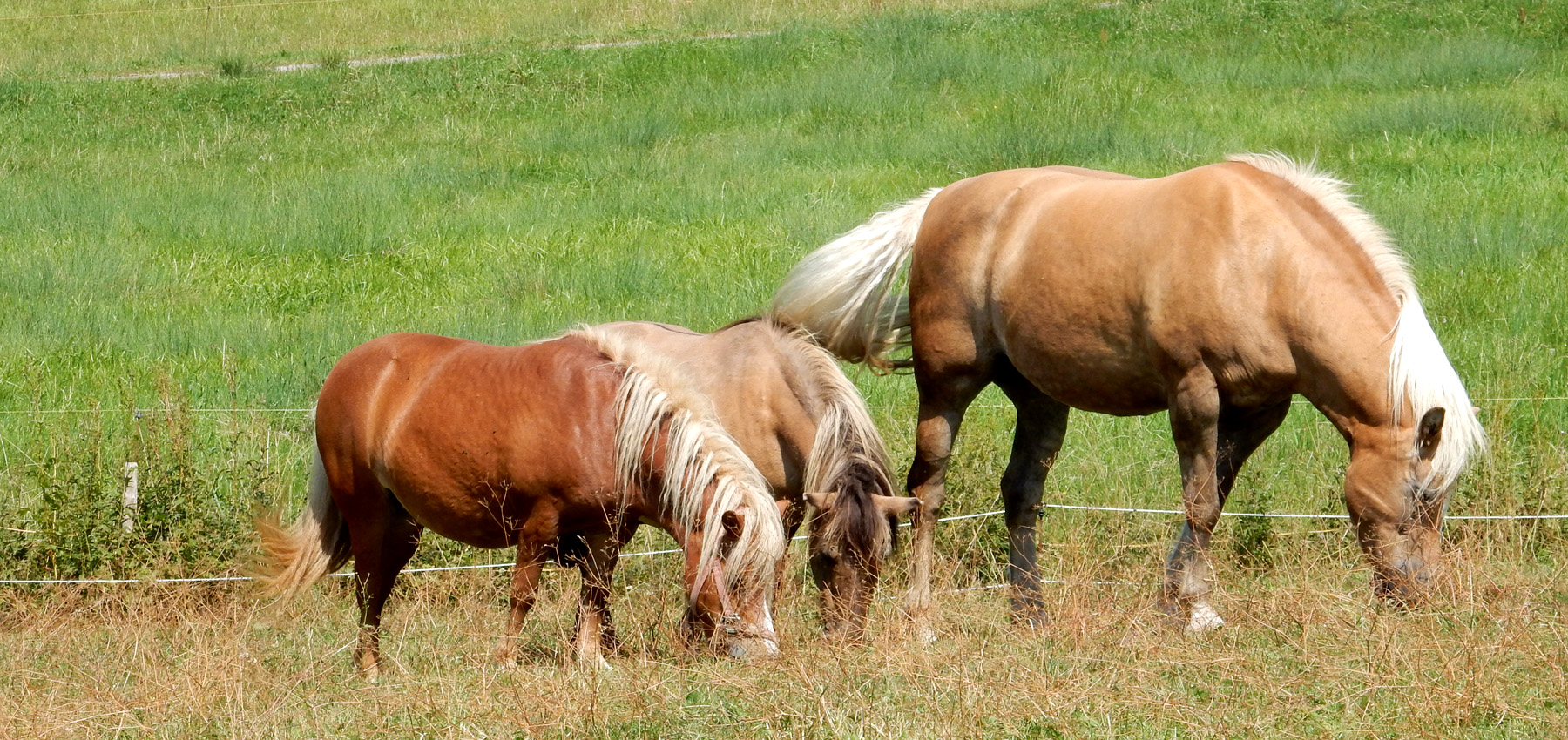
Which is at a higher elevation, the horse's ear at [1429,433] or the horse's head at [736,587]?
the horse's ear at [1429,433]

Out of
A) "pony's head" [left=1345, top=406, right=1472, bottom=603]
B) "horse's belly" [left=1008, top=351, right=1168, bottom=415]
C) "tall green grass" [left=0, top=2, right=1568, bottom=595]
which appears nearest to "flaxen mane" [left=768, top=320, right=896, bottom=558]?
"horse's belly" [left=1008, top=351, right=1168, bottom=415]

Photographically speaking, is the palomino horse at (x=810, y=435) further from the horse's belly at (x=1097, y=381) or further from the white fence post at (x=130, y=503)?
the white fence post at (x=130, y=503)

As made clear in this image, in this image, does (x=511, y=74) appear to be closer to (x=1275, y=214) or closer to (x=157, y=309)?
(x=157, y=309)

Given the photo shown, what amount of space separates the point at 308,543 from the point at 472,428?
108 centimetres

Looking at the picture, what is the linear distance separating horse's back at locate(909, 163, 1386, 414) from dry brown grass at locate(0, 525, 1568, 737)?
2.56ft

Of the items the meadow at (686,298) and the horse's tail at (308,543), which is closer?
the meadow at (686,298)

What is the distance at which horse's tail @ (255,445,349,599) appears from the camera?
19.2 ft

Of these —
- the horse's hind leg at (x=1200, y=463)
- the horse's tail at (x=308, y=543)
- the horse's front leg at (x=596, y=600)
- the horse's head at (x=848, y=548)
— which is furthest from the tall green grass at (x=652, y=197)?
the horse's front leg at (x=596, y=600)

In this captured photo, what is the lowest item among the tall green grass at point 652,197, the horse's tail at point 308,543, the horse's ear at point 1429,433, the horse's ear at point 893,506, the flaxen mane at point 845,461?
the tall green grass at point 652,197

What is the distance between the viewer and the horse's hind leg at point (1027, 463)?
609 cm

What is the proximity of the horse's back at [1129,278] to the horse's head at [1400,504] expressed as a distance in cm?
40

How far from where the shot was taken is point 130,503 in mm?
6656

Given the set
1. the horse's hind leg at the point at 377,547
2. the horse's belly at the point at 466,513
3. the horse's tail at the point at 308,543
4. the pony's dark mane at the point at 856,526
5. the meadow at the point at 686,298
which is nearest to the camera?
the meadow at the point at 686,298

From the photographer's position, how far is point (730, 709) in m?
4.09
